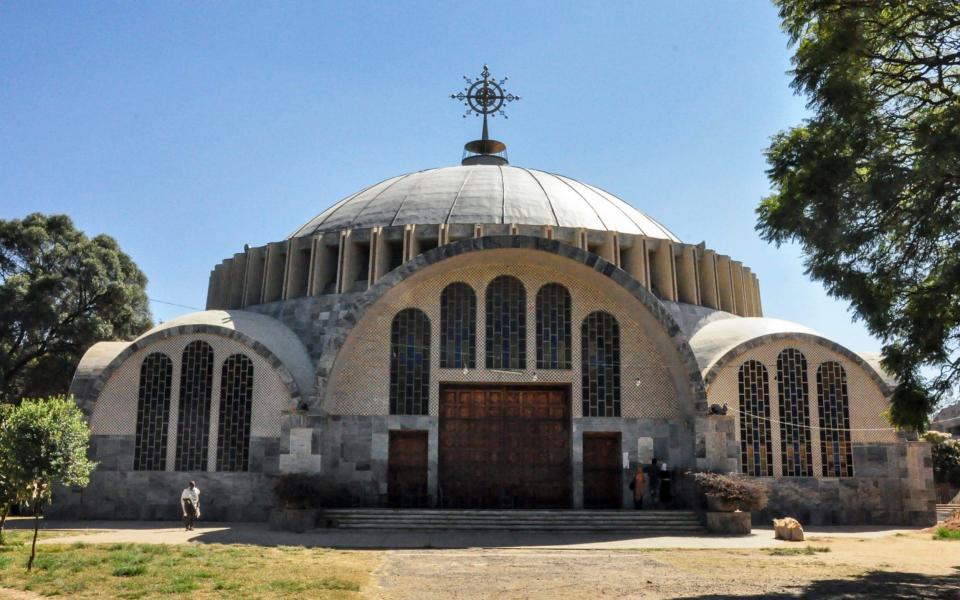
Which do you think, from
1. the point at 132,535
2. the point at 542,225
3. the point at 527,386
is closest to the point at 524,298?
the point at 527,386

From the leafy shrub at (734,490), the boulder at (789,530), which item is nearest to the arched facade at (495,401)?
the leafy shrub at (734,490)

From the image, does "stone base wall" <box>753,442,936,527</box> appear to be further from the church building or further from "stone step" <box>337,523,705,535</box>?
"stone step" <box>337,523,705,535</box>

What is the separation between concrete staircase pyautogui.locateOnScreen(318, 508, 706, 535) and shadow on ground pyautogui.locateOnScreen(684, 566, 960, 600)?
7.48 m

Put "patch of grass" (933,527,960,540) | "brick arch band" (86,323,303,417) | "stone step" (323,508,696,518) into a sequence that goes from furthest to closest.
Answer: "brick arch band" (86,323,303,417), "stone step" (323,508,696,518), "patch of grass" (933,527,960,540)

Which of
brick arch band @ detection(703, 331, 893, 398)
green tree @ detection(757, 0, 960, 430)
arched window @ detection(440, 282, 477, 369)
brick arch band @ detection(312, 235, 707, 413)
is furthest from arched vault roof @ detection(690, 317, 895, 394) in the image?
green tree @ detection(757, 0, 960, 430)

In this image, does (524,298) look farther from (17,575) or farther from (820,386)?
(17,575)

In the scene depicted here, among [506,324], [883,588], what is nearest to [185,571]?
[883,588]

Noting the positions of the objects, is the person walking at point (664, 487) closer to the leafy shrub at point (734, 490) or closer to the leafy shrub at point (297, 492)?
the leafy shrub at point (734, 490)

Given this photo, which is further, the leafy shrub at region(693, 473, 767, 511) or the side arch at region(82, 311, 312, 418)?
the side arch at region(82, 311, 312, 418)

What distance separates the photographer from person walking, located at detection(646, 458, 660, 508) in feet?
75.1

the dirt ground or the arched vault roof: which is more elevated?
the arched vault roof

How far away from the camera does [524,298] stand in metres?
24.1

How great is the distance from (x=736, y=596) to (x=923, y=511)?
1449cm

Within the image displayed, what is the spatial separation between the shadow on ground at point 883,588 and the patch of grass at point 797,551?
2679 millimetres
